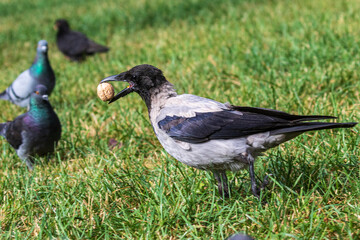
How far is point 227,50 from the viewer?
651 cm

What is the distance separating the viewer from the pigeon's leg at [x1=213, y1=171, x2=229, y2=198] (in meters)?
3.24

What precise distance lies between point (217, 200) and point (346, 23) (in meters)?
4.50

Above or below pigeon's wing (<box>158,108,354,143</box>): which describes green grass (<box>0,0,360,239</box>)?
below

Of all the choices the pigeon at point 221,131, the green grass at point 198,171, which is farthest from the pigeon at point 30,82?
the pigeon at point 221,131

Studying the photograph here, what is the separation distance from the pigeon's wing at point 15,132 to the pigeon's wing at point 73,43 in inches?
141

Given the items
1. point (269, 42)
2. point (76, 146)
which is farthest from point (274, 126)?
point (269, 42)

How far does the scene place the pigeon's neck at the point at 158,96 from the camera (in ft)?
11.0

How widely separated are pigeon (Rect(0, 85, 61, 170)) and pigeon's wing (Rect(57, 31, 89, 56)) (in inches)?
137

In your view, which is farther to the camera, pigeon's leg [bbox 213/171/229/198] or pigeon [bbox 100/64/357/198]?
pigeon's leg [bbox 213/171/229/198]

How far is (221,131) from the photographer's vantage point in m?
2.99

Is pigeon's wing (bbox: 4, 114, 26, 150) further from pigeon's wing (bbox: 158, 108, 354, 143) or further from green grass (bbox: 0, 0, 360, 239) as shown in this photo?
pigeon's wing (bbox: 158, 108, 354, 143)

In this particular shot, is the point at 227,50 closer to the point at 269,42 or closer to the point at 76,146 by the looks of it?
the point at 269,42

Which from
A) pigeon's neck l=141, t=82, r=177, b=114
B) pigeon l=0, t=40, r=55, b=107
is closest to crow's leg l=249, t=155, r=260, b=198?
pigeon's neck l=141, t=82, r=177, b=114

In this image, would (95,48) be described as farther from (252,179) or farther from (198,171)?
(252,179)
